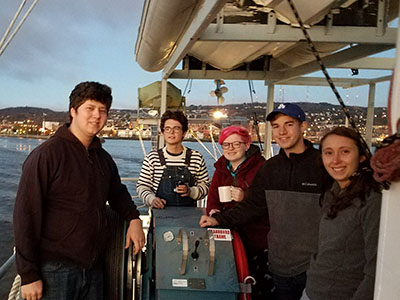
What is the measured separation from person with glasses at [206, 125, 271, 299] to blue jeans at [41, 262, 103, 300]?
859 mm

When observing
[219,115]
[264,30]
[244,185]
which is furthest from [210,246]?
[219,115]

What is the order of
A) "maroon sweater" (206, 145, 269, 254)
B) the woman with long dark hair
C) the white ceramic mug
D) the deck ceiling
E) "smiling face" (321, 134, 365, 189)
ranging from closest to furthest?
the woman with long dark hair < "smiling face" (321, 134, 365, 189) < "maroon sweater" (206, 145, 269, 254) < the white ceramic mug < the deck ceiling

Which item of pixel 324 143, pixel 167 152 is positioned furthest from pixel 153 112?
pixel 324 143

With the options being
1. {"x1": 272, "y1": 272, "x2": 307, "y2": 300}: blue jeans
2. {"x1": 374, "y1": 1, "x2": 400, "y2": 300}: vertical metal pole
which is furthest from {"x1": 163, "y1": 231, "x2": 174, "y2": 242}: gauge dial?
{"x1": 374, "y1": 1, "x2": 400, "y2": 300}: vertical metal pole

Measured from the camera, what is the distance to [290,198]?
6.63 feet

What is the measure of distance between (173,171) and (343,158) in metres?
1.53

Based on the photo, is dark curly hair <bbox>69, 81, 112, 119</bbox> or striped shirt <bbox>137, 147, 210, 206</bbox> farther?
striped shirt <bbox>137, 147, 210, 206</bbox>

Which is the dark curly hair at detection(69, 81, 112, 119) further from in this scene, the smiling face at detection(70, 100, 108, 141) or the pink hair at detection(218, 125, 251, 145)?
the pink hair at detection(218, 125, 251, 145)

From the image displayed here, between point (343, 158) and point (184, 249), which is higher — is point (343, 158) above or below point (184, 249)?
above

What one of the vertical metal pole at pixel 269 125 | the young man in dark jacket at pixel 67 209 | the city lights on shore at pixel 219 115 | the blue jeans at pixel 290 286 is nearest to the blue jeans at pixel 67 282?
the young man in dark jacket at pixel 67 209

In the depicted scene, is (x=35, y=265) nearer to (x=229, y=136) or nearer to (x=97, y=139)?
(x=97, y=139)

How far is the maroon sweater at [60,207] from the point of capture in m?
1.72

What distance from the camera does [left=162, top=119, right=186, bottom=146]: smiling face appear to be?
287cm

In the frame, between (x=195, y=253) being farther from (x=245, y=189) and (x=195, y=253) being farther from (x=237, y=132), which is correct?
(x=237, y=132)
